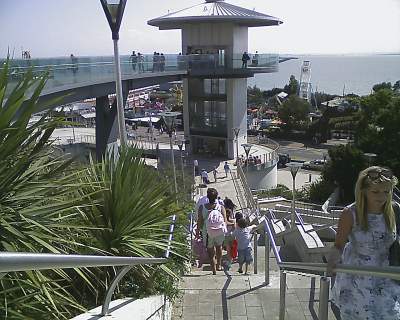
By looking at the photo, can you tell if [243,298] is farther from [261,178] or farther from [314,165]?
[314,165]

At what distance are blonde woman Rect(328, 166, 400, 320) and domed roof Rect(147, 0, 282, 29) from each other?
3408cm

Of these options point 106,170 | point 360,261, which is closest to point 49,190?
point 106,170

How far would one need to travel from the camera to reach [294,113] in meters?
73.7

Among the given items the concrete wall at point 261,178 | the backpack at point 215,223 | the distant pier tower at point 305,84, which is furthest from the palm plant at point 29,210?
the distant pier tower at point 305,84

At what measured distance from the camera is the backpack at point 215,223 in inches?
294

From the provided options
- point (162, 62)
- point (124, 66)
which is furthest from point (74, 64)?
point (162, 62)

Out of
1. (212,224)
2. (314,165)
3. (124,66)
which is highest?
(124,66)

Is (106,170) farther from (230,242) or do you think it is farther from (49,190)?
(230,242)

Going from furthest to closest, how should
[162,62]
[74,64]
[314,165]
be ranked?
[314,165]
[162,62]
[74,64]

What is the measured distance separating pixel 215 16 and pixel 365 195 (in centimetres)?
3431


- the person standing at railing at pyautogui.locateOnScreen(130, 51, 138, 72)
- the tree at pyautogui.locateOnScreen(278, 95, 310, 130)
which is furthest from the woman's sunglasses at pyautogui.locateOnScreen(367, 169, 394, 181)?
the tree at pyautogui.locateOnScreen(278, 95, 310, 130)

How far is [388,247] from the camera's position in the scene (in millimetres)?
3246

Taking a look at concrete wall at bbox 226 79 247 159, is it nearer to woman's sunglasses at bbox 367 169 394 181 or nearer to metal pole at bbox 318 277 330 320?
metal pole at bbox 318 277 330 320

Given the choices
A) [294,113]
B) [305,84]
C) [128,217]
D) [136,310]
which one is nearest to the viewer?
[136,310]
